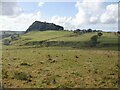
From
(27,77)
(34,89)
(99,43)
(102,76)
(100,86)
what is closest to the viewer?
(34,89)

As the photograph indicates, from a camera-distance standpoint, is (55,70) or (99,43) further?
(99,43)

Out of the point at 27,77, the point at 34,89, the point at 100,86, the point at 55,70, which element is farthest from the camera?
the point at 55,70

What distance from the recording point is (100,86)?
20.0 metres

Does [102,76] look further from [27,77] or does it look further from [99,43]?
[99,43]

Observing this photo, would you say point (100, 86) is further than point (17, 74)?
No

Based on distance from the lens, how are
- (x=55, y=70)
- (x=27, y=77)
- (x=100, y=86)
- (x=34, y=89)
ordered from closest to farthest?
(x=34, y=89)
(x=100, y=86)
(x=27, y=77)
(x=55, y=70)

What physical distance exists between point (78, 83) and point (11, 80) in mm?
5463

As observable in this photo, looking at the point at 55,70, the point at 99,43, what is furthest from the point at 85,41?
the point at 55,70

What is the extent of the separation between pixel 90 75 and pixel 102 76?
1.09m

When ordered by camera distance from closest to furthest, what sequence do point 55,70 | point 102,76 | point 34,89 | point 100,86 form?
1. point 34,89
2. point 100,86
3. point 102,76
4. point 55,70

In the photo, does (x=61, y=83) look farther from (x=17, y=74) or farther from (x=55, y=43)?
(x=55, y=43)

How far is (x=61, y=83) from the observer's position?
20.2 metres

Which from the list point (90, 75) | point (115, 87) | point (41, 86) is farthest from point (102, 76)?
point (41, 86)

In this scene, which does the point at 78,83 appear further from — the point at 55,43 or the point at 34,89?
the point at 55,43
